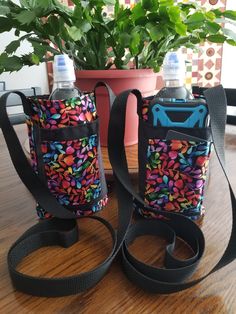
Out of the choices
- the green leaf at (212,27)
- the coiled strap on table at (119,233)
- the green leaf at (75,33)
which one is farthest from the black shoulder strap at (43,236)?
the green leaf at (212,27)

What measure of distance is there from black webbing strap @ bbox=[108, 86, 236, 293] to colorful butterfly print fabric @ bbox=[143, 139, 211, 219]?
2cm

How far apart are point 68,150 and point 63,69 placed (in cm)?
10

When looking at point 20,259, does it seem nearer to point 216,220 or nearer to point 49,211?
point 49,211

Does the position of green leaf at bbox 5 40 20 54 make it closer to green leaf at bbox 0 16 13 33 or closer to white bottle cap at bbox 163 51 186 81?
green leaf at bbox 0 16 13 33

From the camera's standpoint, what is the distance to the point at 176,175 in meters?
0.32

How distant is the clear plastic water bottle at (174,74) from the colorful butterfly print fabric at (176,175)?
8cm

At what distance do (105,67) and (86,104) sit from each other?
0.21 meters

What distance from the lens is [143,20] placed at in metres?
0.43

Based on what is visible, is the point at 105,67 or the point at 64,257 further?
the point at 105,67

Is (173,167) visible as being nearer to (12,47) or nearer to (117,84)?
(117,84)

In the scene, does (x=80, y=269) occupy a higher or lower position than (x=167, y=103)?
lower

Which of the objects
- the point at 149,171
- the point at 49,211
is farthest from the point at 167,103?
the point at 49,211

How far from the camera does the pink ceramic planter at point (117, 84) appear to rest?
46 cm

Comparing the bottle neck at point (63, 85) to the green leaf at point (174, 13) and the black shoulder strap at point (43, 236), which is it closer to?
the black shoulder strap at point (43, 236)
